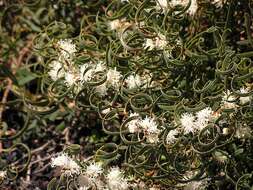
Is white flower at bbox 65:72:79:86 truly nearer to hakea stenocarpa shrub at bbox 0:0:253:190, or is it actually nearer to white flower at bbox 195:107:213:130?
hakea stenocarpa shrub at bbox 0:0:253:190

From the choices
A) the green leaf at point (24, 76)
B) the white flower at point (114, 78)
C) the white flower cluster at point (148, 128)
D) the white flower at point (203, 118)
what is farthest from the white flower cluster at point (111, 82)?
the green leaf at point (24, 76)

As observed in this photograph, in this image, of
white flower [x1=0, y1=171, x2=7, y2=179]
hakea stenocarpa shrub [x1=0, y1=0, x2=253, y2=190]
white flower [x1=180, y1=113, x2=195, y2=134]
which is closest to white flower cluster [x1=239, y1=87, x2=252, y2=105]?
hakea stenocarpa shrub [x1=0, y1=0, x2=253, y2=190]

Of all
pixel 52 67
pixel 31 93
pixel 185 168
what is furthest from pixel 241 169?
pixel 31 93

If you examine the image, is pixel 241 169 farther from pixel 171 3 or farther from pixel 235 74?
pixel 171 3

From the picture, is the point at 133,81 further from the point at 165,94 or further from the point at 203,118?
the point at 203,118

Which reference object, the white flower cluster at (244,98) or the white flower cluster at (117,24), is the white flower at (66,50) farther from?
the white flower cluster at (244,98)

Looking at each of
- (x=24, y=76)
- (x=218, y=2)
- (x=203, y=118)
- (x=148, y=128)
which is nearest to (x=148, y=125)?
(x=148, y=128)
